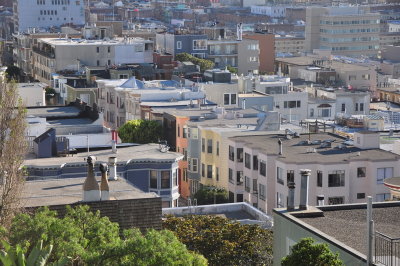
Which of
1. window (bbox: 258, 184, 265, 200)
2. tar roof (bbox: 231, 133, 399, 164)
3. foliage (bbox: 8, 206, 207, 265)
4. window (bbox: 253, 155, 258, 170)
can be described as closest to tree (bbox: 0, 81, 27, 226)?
foliage (bbox: 8, 206, 207, 265)

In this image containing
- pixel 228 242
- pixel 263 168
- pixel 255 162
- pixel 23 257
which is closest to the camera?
pixel 23 257

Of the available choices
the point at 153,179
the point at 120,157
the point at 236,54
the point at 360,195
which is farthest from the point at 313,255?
the point at 236,54

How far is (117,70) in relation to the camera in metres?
109

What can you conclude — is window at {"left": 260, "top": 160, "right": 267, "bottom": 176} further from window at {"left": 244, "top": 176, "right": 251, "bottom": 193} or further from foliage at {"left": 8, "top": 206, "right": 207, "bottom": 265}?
foliage at {"left": 8, "top": 206, "right": 207, "bottom": 265}

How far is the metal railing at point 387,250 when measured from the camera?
2586cm

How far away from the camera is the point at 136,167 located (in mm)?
57625

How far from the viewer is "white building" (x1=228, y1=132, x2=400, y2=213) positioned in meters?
60.2

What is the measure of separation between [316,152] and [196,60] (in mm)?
62277

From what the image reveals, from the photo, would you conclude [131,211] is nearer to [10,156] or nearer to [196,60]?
[10,156]

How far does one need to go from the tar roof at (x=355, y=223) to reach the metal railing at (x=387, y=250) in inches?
36.1

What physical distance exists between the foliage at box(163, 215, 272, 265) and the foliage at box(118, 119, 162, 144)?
3530cm

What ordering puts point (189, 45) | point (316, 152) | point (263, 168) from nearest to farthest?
point (316, 152) → point (263, 168) → point (189, 45)

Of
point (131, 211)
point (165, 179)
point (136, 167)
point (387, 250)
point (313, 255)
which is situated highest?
point (313, 255)

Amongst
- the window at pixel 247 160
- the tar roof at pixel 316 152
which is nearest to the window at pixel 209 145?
the tar roof at pixel 316 152
